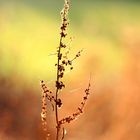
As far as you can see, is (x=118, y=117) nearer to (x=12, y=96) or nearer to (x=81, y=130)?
(x=81, y=130)

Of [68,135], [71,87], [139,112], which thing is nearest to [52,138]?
[68,135]

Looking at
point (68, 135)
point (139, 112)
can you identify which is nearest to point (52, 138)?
point (68, 135)

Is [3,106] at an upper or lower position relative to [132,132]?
upper

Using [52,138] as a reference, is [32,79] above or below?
above

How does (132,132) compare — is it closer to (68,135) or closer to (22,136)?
(68,135)

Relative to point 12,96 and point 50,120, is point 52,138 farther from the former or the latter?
point 12,96

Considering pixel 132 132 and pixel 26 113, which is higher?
pixel 26 113

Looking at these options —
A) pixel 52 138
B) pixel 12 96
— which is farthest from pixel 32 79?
pixel 52 138
